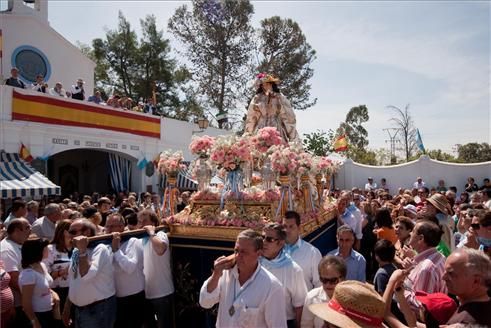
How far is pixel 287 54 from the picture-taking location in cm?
2836

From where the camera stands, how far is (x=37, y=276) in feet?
11.7

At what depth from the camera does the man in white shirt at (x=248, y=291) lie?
2.66m

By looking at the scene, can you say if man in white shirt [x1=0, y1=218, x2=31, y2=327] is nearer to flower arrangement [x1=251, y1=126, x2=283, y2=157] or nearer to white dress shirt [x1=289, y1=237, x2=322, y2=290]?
white dress shirt [x1=289, y1=237, x2=322, y2=290]

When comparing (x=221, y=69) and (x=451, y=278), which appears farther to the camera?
(x=221, y=69)

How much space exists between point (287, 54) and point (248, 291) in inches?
1077

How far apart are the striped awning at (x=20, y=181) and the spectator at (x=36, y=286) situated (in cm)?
608

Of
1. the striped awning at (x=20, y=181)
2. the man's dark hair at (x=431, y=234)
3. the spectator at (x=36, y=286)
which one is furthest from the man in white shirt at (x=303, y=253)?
the striped awning at (x=20, y=181)

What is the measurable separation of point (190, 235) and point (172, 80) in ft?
80.9

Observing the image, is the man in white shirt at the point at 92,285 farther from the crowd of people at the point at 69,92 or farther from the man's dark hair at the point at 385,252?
the crowd of people at the point at 69,92

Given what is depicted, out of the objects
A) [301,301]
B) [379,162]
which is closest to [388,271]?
[301,301]

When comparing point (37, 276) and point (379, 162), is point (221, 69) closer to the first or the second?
point (379, 162)

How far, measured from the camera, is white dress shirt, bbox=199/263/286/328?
2656 millimetres

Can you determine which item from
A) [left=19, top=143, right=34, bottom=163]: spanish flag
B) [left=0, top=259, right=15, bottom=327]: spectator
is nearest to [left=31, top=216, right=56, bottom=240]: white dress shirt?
[left=0, top=259, right=15, bottom=327]: spectator

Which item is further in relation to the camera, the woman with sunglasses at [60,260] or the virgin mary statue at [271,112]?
the virgin mary statue at [271,112]
